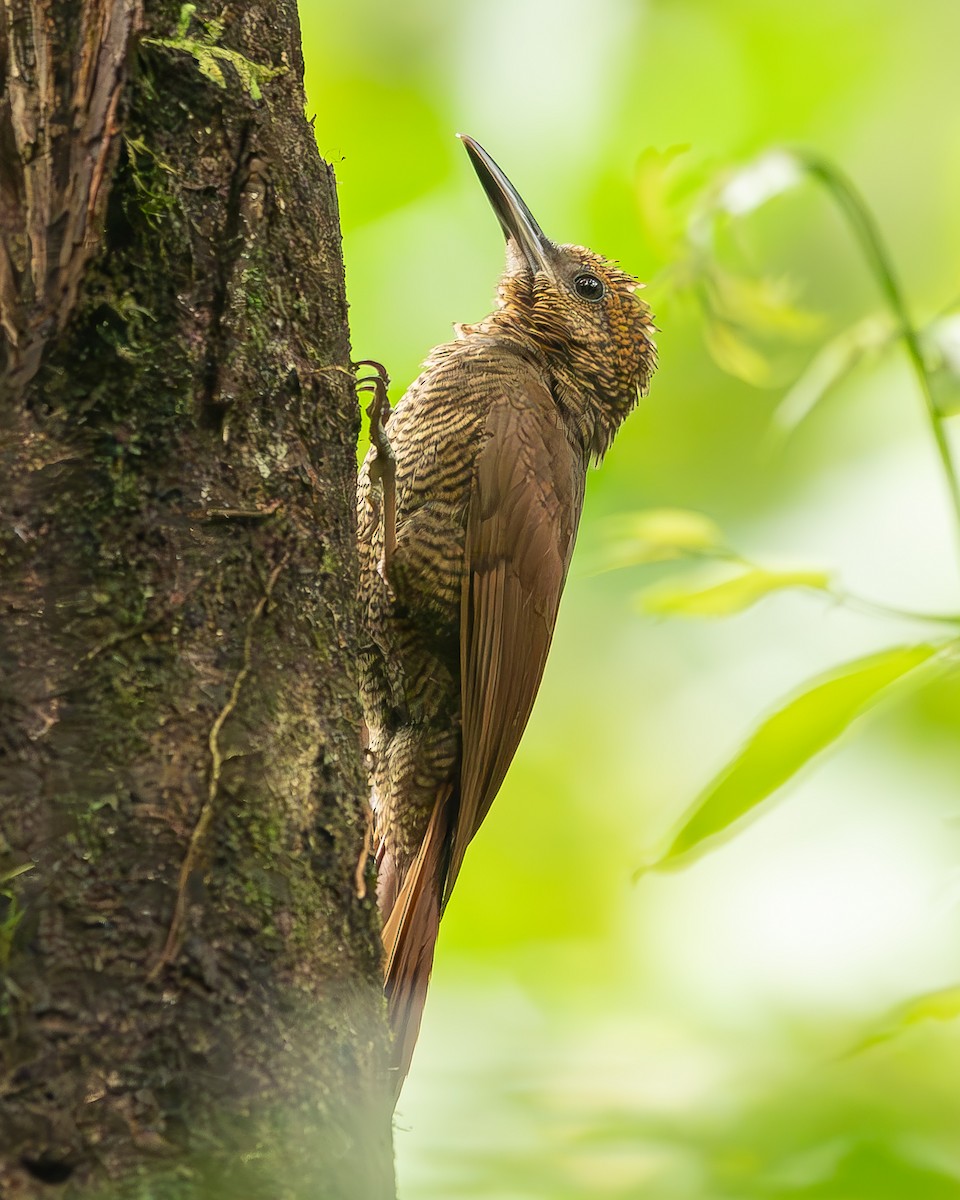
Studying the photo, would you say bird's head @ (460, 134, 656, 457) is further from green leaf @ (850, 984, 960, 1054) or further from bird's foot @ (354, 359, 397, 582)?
green leaf @ (850, 984, 960, 1054)

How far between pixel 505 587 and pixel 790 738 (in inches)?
55.8

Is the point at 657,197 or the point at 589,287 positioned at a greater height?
the point at 589,287

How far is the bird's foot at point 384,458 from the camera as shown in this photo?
2.61 m

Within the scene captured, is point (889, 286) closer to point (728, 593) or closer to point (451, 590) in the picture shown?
point (728, 593)

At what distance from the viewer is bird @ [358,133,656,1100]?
8.85 ft

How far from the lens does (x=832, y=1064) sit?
1334 millimetres

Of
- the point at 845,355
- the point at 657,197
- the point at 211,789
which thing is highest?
the point at 657,197

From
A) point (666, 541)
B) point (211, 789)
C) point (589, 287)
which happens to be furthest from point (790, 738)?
point (589, 287)

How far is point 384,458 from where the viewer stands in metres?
2.81

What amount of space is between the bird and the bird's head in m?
0.19

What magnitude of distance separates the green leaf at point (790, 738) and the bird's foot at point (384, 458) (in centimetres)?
129

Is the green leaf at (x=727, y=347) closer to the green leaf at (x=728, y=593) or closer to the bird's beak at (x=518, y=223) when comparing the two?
the green leaf at (x=728, y=593)

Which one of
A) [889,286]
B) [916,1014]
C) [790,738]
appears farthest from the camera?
[889,286]

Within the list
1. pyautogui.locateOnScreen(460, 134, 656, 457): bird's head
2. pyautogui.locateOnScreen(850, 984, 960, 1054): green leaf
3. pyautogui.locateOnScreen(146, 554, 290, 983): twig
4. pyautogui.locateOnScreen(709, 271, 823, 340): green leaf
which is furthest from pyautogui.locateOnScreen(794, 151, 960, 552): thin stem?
pyautogui.locateOnScreen(460, 134, 656, 457): bird's head
